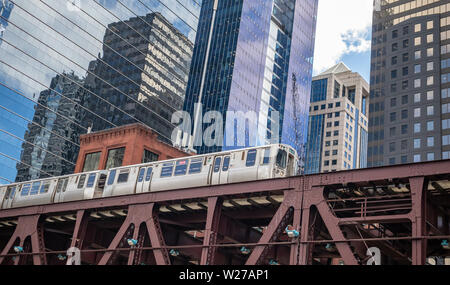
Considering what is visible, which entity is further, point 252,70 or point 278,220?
point 252,70

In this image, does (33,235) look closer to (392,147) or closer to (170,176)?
(170,176)

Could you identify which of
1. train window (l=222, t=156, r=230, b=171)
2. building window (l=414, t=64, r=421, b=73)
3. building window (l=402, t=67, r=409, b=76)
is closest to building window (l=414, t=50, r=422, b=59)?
building window (l=414, t=64, r=421, b=73)

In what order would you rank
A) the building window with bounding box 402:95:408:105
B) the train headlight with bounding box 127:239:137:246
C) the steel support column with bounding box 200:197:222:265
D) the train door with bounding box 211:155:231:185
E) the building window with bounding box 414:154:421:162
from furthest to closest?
the building window with bounding box 402:95:408:105 < the building window with bounding box 414:154:421:162 < the train door with bounding box 211:155:231:185 < the train headlight with bounding box 127:239:137:246 < the steel support column with bounding box 200:197:222:265

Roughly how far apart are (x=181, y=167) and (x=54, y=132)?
77976 mm

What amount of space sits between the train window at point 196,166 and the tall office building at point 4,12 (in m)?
76.5

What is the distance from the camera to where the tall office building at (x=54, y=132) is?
102562 mm

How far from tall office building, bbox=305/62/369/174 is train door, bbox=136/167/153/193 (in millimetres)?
122650

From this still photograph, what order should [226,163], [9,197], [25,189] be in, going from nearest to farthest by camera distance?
[226,163], [25,189], [9,197]

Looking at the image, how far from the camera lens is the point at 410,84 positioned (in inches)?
3981

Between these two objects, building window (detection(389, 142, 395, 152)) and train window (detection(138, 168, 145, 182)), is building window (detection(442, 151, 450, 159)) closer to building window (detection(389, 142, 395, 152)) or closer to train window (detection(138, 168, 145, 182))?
building window (detection(389, 142, 395, 152))

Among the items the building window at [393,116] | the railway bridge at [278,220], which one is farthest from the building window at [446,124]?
the railway bridge at [278,220]

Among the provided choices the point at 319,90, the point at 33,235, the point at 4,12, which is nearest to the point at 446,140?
the point at 33,235

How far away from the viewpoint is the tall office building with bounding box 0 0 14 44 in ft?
322

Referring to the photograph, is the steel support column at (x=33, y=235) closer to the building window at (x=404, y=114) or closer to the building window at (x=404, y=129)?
the building window at (x=404, y=129)
